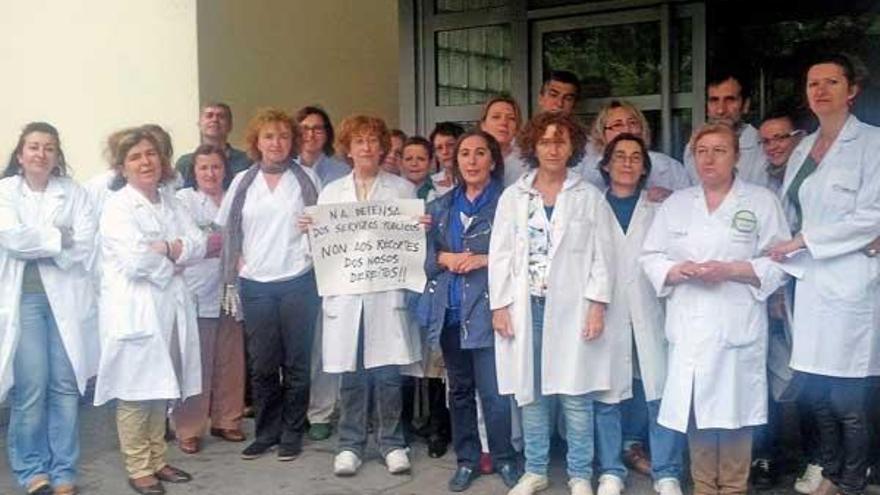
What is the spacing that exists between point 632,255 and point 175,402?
2967mm

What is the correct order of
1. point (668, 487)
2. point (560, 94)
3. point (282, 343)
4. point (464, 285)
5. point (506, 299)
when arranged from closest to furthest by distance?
1. point (668, 487)
2. point (506, 299)
3. point (464, 285)
4. point (282, 343)
5. point (560, 94)

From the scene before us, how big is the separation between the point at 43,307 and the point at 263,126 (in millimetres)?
1594

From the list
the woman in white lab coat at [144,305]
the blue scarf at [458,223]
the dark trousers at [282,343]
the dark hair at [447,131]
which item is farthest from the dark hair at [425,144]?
the woman in white lab coat at [144,305]

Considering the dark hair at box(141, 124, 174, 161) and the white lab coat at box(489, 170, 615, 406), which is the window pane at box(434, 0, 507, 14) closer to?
the dark hair at box(141, 124, 174, 161)

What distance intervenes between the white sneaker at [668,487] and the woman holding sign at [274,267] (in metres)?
2.18

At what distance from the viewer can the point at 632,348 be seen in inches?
229

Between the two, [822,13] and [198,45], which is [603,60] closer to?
[822,13]

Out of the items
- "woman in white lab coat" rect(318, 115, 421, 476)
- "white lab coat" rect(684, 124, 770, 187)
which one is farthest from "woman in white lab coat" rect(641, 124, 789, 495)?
"woman in white lab coat" rect(318, 115, 421, 476)

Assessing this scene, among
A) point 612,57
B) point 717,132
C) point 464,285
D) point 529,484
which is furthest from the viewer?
point 612,57

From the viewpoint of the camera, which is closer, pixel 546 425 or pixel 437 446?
pixel 546 425

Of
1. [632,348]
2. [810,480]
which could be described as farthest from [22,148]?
[810,480]

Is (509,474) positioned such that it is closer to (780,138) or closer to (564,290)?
(564,290)

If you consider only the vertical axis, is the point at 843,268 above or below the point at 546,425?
above

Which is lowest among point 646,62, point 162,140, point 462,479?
point 462,479
